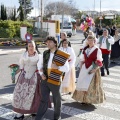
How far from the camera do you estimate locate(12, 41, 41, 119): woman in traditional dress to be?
5.98 m

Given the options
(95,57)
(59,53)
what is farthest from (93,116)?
(59,53)

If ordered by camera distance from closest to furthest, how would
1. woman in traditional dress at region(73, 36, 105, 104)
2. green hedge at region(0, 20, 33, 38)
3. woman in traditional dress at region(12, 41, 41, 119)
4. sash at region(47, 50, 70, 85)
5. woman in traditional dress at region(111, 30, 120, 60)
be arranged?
sash at region(47, 50, 70, 85) → woman in traditional dress at region(12, 41, 41, 119) → woman in traditional dress at region(73, 36, 105, 104) → woman in traditional dress at region(111, 30, 120, 60) → green hedge at region(0, 20, 33, 38)

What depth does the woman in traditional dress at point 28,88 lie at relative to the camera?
598 cm

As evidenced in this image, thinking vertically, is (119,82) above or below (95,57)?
below

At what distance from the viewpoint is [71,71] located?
792cm

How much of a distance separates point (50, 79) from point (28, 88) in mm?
810

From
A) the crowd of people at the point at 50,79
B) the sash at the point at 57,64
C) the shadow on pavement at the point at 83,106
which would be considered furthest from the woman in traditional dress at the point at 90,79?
the sash at the point at 57,64

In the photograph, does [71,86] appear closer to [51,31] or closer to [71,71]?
[71,71]

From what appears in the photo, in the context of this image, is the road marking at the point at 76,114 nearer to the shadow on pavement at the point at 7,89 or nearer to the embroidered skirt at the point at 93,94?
the embroidered skirt at the point at 93,94

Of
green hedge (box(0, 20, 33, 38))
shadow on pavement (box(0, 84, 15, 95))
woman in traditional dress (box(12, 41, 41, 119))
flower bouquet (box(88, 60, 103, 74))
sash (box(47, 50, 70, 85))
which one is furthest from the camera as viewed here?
green hedge (box(0, 20, 33, 38))

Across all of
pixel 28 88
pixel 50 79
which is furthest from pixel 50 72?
pixel 28 88

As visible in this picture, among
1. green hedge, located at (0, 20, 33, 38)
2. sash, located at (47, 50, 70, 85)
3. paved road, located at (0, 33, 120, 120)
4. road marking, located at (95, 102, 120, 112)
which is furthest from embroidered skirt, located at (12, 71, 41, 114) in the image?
green hedge, located at (0, 20, 33, 38)

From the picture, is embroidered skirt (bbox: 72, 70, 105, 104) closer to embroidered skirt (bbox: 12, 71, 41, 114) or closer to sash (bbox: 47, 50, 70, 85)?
embroidered skirt (bbox: 12, 71, 41, 114)

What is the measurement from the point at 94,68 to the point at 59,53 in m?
1.74
